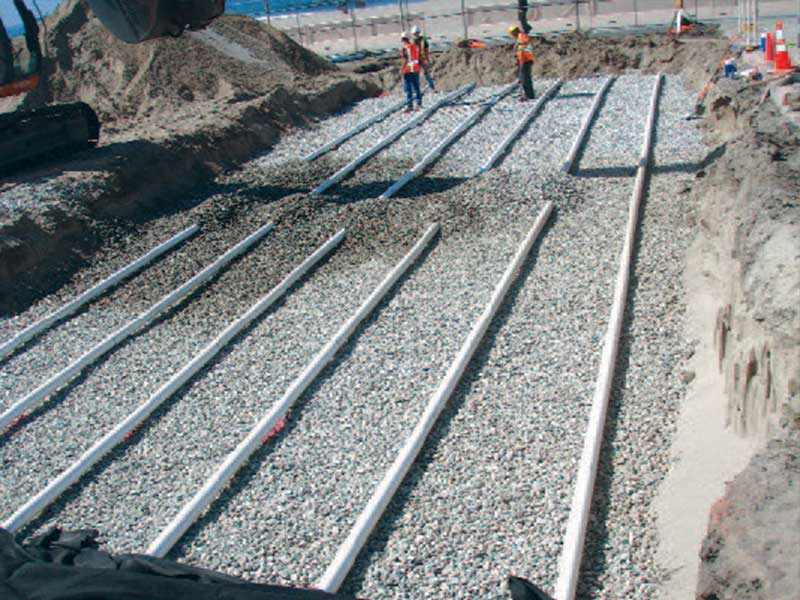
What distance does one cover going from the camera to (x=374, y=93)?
22.6m

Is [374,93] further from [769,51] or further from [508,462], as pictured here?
A: [508,462]

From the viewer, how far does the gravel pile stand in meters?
5.28

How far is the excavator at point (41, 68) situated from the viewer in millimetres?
11531

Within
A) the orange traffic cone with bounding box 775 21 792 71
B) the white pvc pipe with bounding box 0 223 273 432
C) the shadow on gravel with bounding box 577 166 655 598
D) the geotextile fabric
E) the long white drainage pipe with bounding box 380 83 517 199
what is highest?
the orange traffic cone with bounding box 775 21 792 71

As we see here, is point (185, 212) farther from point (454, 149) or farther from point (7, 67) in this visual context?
point (454, 149)

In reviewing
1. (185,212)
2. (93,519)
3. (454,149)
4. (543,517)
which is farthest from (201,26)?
(543,517)

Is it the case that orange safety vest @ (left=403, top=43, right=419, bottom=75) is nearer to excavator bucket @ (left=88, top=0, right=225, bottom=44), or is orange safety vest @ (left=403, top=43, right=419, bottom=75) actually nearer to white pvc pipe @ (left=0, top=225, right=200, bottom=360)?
excavator bucket @ (left=88, top=0, right=225, bottom=44)

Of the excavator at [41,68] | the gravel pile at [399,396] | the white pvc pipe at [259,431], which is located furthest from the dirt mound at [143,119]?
the white pvc pipe at [259,431]

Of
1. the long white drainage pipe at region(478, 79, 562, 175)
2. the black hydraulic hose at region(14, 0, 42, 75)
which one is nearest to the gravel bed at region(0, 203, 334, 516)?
the long white drainage pipe at region(478, 79, 562, 175)

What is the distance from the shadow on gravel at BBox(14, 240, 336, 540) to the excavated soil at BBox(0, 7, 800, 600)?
294cm

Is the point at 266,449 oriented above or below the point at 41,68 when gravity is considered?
below

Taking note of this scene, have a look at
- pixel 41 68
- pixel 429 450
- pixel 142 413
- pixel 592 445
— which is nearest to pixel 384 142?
pixel 41 68

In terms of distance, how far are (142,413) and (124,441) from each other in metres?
0.28

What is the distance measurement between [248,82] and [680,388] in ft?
53.6
